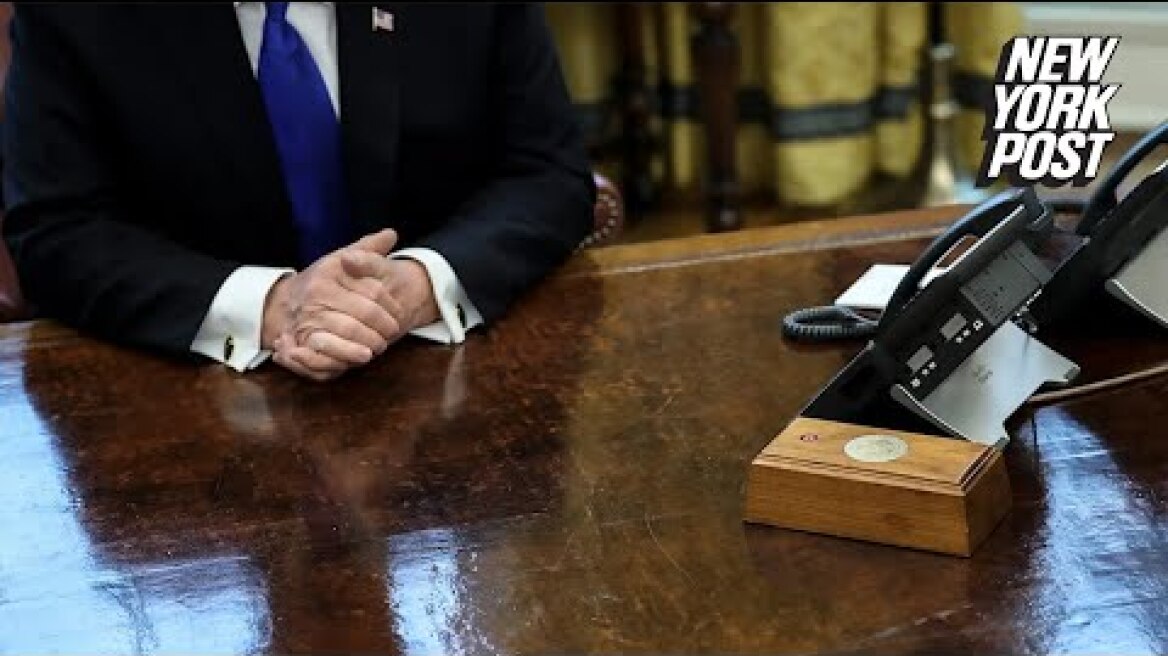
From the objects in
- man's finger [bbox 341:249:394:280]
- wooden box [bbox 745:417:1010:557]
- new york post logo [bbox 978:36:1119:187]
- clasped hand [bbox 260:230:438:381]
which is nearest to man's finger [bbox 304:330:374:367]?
clasped hand [bbox 260:230:438:381]

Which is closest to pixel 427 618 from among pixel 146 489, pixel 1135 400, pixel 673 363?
pixel 146 489

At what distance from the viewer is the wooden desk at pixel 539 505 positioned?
1.06 metres

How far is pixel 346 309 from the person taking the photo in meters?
1.57

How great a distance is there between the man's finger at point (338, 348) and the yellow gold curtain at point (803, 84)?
1781 mm

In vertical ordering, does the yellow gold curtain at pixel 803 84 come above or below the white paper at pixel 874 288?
below

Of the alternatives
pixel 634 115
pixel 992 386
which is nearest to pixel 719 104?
pixel 634 115

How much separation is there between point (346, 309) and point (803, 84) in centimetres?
184

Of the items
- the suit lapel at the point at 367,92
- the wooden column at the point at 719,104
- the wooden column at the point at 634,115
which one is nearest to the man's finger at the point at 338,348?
the suit lapel at the point at 367,92

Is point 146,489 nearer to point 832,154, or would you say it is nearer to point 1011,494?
point 1011,494

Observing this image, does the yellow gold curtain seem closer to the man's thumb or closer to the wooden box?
the man's thumb

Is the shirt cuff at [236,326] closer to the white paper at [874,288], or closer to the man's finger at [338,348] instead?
the man's finger at [338,348]

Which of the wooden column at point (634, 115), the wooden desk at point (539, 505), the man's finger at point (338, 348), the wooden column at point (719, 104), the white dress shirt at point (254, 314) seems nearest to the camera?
the wooden desk at point (539, 505)

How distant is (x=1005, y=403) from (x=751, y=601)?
341 mm

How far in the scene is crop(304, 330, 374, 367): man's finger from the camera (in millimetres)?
1499
